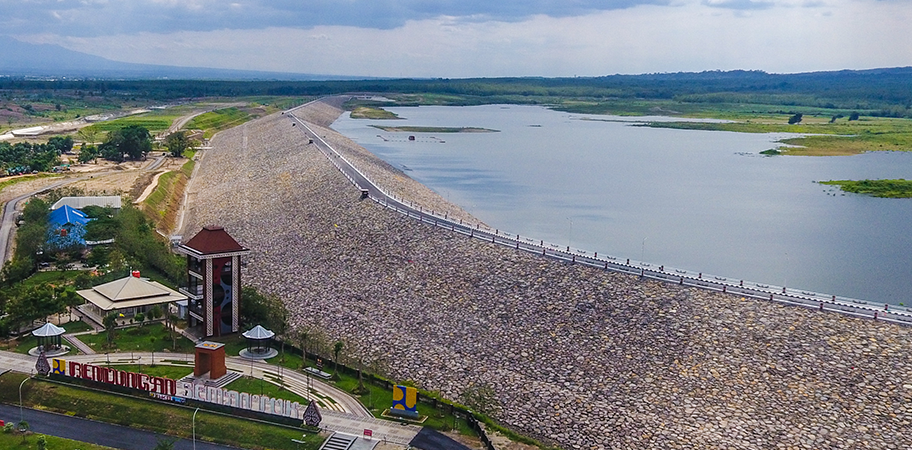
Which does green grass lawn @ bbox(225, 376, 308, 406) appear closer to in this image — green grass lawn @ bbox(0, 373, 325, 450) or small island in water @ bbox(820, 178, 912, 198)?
green grass lawn @ bbox(0, 373, 325, 450)

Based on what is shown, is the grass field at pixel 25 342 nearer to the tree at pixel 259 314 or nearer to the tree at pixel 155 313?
the tree at pixel 155 313

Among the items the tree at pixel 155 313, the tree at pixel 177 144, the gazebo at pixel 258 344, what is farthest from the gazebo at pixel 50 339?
the tree at pixel 177 144

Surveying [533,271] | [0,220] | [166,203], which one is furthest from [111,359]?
[166,203]

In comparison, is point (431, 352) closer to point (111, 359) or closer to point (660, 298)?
point (660, 298)

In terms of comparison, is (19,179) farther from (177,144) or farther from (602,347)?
(602,347)

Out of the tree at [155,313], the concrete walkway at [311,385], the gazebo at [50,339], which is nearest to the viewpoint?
the concrete walkway at [311,385]
